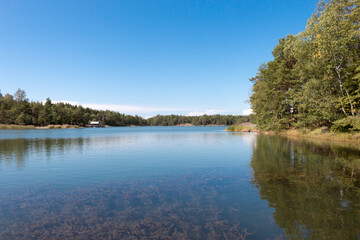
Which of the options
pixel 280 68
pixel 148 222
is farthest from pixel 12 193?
pixel 280 68

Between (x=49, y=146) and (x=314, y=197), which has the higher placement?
(x=49, y=146)

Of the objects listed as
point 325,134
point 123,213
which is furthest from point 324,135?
point 123,213

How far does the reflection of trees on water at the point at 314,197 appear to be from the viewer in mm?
8070

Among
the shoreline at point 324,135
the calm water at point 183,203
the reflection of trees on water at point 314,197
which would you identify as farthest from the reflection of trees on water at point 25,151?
the shoreline at point 324,135

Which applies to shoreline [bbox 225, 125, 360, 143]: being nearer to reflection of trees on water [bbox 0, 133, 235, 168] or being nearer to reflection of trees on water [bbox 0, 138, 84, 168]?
reflection of trees on water [bbox 0, 133, 235, 168]

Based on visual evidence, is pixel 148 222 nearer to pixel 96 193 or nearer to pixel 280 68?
pixel 96 193

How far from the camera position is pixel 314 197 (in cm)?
1126

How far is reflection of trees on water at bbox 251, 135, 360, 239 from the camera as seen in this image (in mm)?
8070

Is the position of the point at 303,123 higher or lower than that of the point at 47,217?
higher

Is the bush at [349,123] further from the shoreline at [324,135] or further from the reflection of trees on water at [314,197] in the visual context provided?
the reflection of trees on water at [314,197]

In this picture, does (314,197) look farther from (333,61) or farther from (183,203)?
(333,61)

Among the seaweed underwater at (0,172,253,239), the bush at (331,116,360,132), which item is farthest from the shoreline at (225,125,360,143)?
the seaweed underwater at (0,172,253,239)

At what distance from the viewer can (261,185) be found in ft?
45.0

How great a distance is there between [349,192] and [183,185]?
378 inches
